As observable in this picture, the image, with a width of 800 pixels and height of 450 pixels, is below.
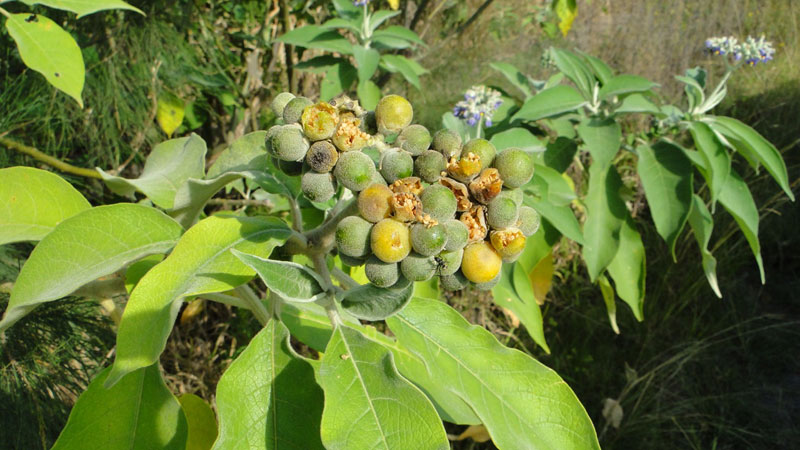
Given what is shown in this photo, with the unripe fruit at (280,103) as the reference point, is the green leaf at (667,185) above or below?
below

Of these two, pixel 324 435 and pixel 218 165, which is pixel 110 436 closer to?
pixel 324 435

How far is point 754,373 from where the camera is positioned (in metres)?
4.10

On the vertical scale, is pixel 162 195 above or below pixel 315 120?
below

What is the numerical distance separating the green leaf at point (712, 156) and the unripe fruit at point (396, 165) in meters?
1.36

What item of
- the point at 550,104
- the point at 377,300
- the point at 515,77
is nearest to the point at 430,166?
the point at 377,300

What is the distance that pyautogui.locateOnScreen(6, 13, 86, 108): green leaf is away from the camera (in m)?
1.34

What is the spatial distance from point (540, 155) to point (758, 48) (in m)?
1.44

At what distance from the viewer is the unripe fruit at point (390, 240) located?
84cm

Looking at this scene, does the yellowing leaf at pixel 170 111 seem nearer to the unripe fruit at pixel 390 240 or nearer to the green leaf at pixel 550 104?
the green leaf at pixel 550 104

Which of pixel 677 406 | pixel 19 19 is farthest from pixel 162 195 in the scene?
pixel 677 406

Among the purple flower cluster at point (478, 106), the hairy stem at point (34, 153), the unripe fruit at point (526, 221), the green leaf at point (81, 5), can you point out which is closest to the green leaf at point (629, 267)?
the purple flower cluster at point (478, 106)

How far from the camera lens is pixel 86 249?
1057mm

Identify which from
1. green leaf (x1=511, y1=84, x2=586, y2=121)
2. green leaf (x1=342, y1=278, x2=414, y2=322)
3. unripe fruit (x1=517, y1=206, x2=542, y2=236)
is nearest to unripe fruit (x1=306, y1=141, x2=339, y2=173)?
green leaf (x1=342, y1=278, x2=414, y2=322)

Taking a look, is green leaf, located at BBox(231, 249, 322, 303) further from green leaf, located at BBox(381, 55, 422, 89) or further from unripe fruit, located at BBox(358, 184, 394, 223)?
green leaf, located at BBox(381, 55, 422, 89)
